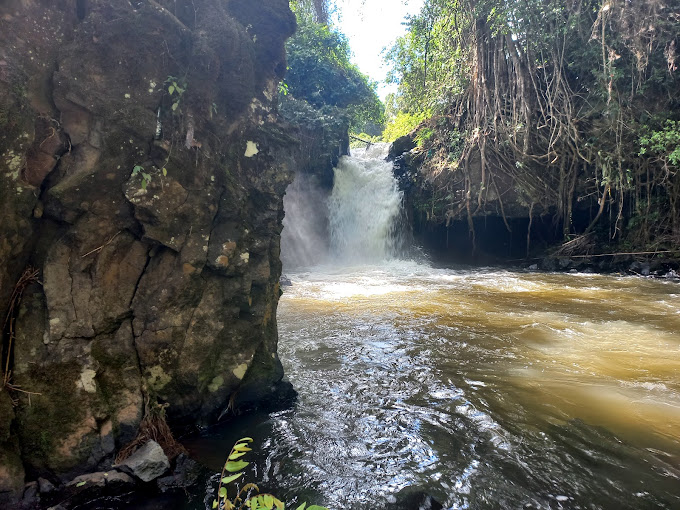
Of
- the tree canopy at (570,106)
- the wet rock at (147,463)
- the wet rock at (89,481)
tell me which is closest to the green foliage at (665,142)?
the tree canopy at (570,106)

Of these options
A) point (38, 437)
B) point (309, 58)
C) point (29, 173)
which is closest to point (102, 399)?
point (38, 437)

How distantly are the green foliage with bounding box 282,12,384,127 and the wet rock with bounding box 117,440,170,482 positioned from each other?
1529 cm

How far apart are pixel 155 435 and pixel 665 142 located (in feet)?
35.7

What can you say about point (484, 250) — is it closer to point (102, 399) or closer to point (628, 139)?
point (628, 139)

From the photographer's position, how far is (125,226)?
105 inches

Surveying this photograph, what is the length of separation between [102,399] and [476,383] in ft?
9.18

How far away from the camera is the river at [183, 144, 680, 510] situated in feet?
7.36

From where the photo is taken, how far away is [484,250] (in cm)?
1391

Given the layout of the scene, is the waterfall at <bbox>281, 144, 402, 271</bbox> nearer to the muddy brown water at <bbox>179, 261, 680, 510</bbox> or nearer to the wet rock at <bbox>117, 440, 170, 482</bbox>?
the muddy brown water at <bbox>179, 261, 680, 510</bbox>

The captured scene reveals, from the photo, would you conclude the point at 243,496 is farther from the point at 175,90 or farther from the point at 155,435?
the point at 175,90

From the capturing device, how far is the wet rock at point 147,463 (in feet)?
7.30

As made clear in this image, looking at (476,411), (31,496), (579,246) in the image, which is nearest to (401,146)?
(579,246)

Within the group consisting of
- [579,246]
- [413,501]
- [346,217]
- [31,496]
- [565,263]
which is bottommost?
[413,501]

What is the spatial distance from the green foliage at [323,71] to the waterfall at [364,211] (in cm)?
231
